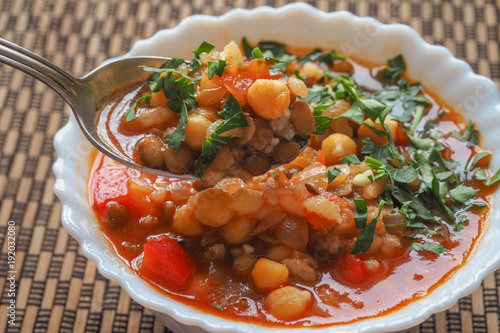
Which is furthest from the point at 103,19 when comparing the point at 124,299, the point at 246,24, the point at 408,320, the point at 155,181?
the point at 408,320

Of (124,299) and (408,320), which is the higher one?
(408,320)

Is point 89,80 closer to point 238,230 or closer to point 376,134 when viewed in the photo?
point 238,230

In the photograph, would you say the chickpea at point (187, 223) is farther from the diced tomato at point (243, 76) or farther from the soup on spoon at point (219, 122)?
the diced tomato at point (243, 76)

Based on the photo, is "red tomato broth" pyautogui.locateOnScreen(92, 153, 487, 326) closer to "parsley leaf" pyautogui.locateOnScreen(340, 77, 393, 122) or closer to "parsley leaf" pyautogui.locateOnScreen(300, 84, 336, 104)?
"parsley leaf" pyautogui.locateOnScreen(340, 77, 393, 122)

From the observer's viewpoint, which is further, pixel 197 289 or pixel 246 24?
pixel 246 24

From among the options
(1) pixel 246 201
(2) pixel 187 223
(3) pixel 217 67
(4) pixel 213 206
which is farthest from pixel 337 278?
(3) pixel 217 67

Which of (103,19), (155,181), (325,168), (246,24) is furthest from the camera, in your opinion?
(103,19)

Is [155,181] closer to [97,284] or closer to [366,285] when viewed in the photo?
[97,284]
